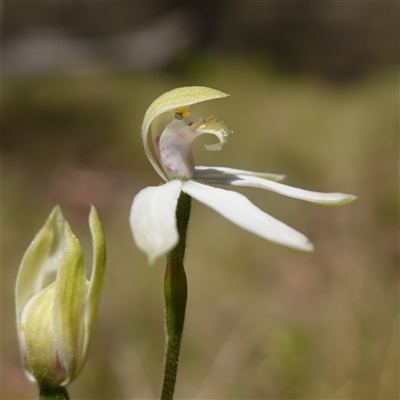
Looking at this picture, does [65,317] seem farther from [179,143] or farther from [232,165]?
[232,165]

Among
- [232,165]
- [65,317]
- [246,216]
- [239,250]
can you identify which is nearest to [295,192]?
[246,216]

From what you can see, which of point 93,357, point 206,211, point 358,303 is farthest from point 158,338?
point 206,211

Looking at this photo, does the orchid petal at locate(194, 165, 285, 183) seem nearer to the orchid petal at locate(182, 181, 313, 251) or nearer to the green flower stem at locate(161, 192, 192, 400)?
the orchid petal at locate(182, 181, 313, 251)

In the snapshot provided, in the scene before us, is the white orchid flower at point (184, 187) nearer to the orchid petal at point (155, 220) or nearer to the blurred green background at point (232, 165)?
the orchid petal at point (155, 220)

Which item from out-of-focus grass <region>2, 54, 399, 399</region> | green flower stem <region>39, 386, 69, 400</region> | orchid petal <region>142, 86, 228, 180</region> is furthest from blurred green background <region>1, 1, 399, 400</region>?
orchid petal <region>142, 86, 228, 180</region>

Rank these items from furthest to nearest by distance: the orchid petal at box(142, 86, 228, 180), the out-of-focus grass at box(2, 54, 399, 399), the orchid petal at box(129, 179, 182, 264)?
1. the out-of-focus grass at box(2, 54, 399, 399)
2. the orchid petal at box(142, 86, 228, 180)
3. the orchid petal at box(129, 179, 182, 264)

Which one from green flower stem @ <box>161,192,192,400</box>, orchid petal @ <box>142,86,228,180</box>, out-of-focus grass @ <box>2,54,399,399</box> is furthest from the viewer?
out-of-focus grass @ <box>2,54,399,399</box>

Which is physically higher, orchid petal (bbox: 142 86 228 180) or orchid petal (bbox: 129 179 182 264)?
orchid petal (bbox: 142 86 228 180)

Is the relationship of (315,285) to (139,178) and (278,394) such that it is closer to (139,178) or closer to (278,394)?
(278,394)
